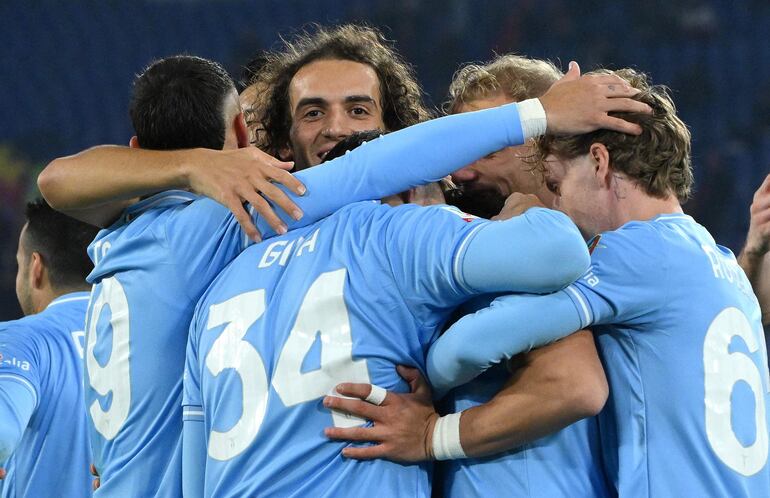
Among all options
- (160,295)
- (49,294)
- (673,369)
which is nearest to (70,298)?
(49,294)

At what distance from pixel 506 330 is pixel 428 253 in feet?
0.76

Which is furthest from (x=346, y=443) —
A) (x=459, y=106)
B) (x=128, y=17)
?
(x=128, y=17)

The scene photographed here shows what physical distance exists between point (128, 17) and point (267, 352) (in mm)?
7223

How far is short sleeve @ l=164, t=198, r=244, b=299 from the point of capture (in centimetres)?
254

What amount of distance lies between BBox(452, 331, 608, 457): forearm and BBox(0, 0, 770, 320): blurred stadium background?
5771mm

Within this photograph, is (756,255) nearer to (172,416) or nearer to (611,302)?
(611,302)

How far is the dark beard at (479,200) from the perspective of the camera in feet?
10.6

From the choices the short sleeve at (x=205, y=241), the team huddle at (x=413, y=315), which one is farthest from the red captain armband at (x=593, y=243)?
the short sleeve at (x=205, y=241)

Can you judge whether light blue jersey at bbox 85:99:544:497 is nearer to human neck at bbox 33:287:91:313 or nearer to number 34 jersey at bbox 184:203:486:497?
number 34 jersey at bbox 184:203:486:497

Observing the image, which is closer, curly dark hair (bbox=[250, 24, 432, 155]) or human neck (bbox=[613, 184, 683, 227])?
human neck (bbox=[613, 184, 683, 227])

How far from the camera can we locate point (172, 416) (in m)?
2.64

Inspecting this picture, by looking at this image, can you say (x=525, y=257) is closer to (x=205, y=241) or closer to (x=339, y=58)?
(x=205, y=241)

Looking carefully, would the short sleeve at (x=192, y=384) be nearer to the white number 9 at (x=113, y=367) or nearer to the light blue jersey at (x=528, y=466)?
the white number 9 at (x=113, y=367)

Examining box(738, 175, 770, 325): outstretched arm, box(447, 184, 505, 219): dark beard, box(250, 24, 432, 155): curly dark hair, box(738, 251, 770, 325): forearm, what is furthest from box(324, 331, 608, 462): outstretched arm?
box(250, 24, 432, 155): curly dark hair
